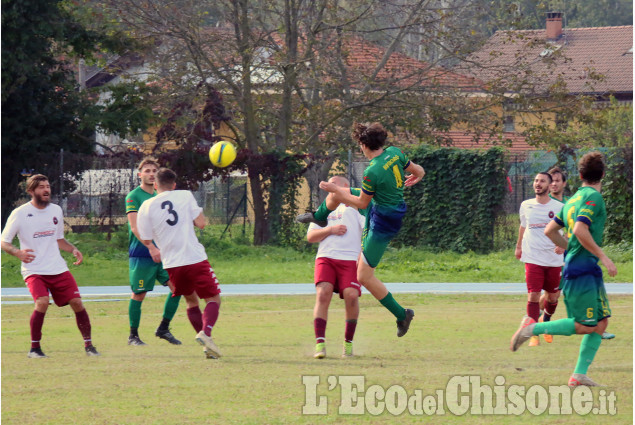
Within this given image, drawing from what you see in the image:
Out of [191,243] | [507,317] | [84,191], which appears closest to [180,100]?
[84,191]

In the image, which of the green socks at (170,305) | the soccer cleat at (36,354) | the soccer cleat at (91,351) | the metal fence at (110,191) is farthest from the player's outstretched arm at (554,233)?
the metal fence at (110,191)

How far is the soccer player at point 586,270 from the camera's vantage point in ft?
25.8

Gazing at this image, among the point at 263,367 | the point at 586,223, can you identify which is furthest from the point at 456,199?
the point at 586,223

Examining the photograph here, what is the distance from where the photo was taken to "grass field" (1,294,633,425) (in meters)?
7.29

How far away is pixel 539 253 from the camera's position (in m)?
11.4

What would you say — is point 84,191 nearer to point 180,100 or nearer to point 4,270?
point 180,100

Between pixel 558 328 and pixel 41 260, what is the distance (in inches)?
217

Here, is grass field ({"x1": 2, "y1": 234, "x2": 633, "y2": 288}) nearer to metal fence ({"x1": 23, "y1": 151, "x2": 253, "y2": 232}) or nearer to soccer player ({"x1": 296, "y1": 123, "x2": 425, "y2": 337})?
metal fence ({"x1": 23, "y1": 151, "x2": 253, "y2": 232})

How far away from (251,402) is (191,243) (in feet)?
8.96

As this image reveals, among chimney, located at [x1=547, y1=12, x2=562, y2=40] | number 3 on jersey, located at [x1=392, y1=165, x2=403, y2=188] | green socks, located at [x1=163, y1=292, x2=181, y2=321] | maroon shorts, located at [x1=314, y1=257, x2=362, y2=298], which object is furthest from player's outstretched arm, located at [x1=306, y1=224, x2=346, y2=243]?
chimney, located at [x1=547, y1=12, x2=562, y2=40]

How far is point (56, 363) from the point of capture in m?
10.0

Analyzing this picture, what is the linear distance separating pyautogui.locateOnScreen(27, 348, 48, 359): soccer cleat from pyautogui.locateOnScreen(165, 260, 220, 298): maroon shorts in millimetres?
1708

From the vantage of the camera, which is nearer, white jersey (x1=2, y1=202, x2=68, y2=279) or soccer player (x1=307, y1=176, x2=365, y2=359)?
soccer player (x1=307, y1=176, x2=365, y2=359)

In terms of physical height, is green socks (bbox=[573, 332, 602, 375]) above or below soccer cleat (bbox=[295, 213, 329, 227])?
below
